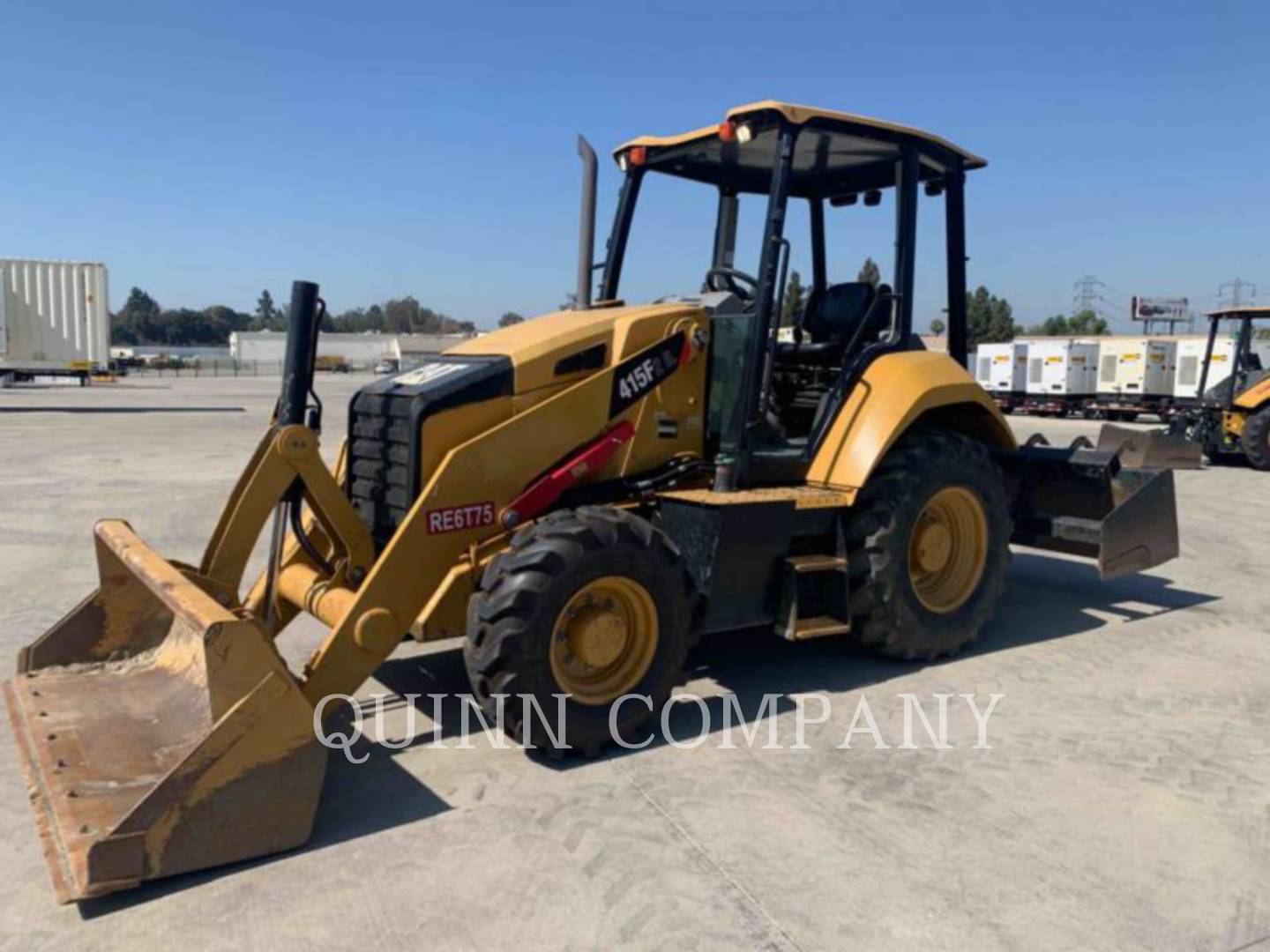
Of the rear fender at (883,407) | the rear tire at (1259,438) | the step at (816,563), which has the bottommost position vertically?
the step at (816,563)

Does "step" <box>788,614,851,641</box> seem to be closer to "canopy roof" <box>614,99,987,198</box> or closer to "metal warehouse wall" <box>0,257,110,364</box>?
"canopy roof" <box>614,99,987,198</box>

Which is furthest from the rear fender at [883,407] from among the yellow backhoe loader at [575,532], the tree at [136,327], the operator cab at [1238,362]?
the tree at [136,327]

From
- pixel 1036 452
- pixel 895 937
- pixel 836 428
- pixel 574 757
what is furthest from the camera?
pixel 1036 452

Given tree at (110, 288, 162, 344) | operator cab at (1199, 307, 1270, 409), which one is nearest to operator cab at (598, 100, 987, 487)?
operator cab at (1199, 307, 1270, 409)

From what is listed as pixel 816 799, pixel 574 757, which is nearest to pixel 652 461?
pixel 574 757

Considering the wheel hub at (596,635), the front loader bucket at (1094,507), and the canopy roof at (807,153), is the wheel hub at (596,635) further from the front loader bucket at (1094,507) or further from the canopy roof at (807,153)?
the front loader bucket at (1094,507)

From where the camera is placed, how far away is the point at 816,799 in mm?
3971

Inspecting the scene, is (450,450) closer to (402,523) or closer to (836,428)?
(402,523)

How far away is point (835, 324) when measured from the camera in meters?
6.28

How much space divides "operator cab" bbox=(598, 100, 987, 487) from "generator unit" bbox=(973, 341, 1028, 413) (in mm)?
26466

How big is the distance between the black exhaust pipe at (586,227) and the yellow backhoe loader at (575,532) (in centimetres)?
→ 1

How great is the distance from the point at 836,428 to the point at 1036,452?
2.26m

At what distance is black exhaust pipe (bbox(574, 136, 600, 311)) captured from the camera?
5138mm

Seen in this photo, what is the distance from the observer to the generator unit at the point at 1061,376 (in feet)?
96.9
